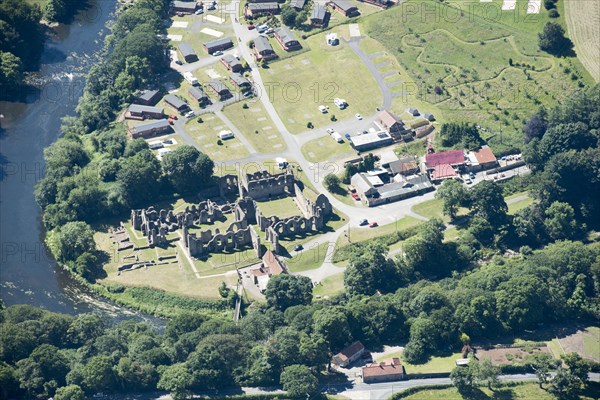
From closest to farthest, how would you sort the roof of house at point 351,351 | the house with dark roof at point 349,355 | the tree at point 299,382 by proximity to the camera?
the tree at point 299,382 < the house with dark roof at point 349,355 < the roof of house at point 351,351

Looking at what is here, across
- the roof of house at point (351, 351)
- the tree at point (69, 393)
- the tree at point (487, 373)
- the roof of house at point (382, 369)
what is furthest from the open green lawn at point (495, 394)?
the tree at point (69, 393)

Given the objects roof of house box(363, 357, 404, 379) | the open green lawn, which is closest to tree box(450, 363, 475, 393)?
the open green lawn

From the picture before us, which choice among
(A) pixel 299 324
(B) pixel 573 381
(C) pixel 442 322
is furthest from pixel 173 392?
(B) pixel 573 381

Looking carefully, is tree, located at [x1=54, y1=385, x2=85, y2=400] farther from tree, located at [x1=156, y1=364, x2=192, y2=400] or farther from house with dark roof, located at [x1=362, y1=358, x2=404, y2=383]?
house with dark roof, located at [x1=362, y1=358, x2=404, y2=383]

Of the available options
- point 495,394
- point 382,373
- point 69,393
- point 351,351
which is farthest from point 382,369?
point 69,393

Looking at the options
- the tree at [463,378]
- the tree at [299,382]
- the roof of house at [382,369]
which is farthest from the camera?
the roof of house at [382,369]

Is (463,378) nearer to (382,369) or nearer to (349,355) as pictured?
(382,369)

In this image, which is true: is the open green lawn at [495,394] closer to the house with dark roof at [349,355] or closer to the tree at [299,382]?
the house with dark roof at [349,355]
